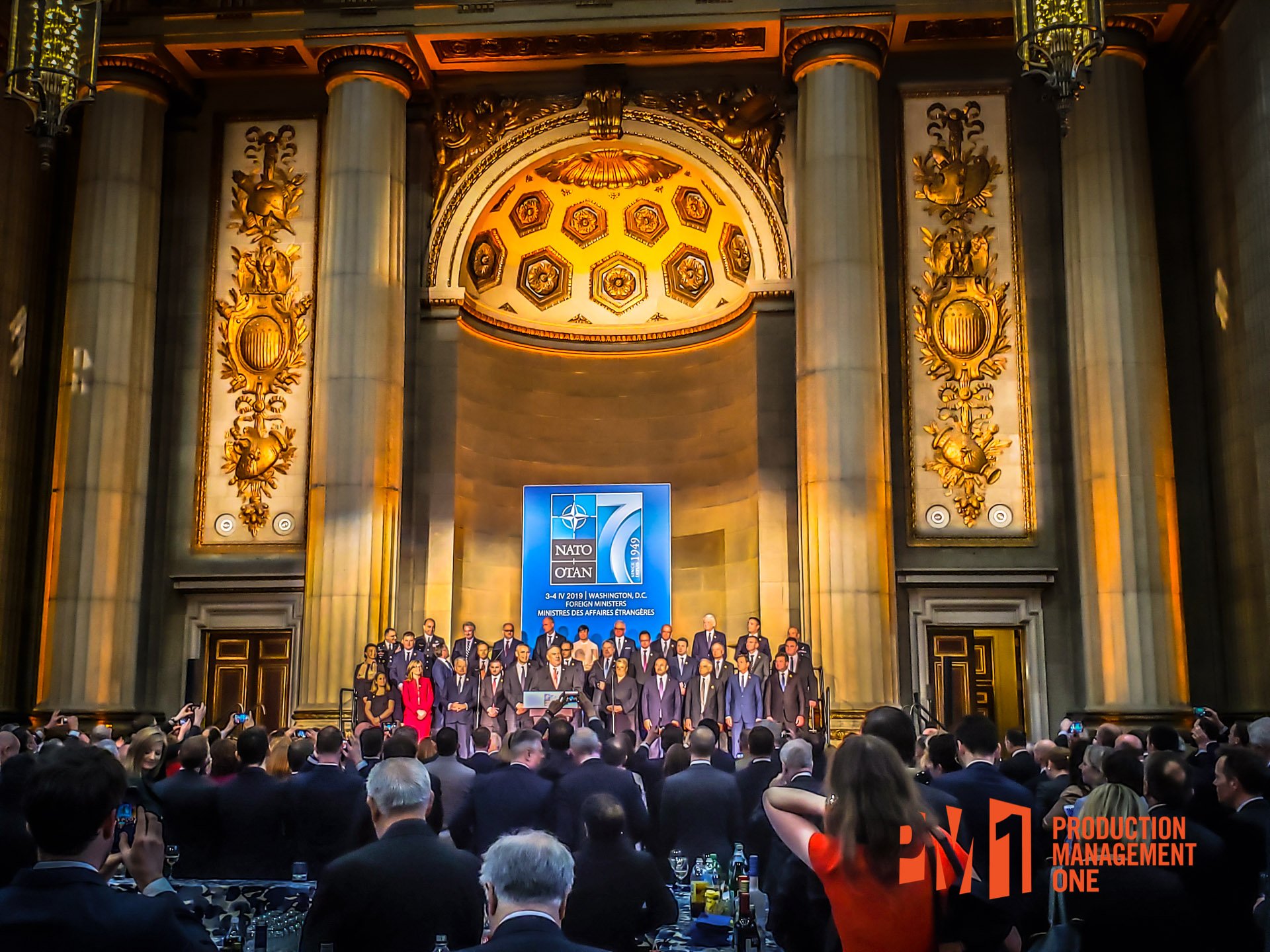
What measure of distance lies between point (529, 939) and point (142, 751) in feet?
16.1

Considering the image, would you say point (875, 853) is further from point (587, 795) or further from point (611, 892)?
point (587, 795)

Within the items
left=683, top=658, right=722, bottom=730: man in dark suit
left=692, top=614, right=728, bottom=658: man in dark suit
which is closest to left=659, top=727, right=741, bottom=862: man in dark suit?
left=683, top=658, right=722, bottom=730: man in dark suit

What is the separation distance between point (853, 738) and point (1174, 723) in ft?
→ 43.5

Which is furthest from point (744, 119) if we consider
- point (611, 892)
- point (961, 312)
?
point (611, 892)

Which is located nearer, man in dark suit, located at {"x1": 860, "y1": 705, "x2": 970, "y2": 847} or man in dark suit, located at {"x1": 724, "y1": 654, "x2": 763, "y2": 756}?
man in dark suit, located at {"x1": 860, "y1": 705, "x2": 970, "y2": 847}

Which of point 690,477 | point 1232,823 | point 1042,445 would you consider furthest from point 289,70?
point 1232,823

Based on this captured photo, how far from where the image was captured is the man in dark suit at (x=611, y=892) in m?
4.56

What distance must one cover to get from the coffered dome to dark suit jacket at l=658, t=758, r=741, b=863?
1345 cm

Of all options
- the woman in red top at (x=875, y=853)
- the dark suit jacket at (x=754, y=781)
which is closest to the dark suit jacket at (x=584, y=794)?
the dark suit jacket at (x=754, y=781)

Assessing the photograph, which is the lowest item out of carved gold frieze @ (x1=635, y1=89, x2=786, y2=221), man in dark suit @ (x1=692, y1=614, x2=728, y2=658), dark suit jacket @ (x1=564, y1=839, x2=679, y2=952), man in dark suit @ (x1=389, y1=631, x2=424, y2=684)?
dark suit jacket @ (x1=564, y1=839, x2=679, y2=952)

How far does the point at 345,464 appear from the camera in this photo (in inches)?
636

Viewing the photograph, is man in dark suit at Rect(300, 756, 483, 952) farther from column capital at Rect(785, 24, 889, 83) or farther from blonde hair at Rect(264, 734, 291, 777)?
column capital at Rect(785, 24, 889, 83)

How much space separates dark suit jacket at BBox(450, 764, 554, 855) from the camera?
21.4ft

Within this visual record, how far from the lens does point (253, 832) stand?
20.7ft
